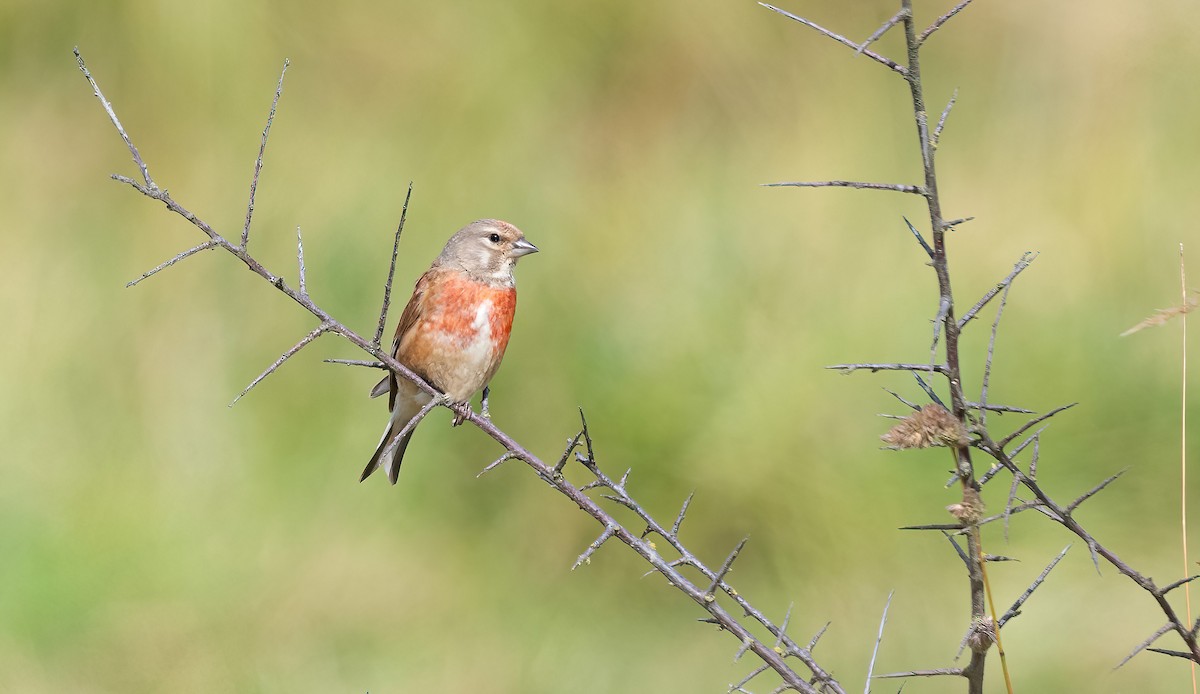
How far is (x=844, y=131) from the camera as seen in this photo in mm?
5660

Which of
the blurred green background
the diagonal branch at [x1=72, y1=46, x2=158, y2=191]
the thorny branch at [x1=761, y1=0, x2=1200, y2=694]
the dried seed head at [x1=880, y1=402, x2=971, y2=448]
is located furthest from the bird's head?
the dried seed head at [x1=880, y1=402, x2=971, y2=448]

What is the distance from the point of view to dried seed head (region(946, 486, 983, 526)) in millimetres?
1710

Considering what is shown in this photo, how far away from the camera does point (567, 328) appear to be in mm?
5371

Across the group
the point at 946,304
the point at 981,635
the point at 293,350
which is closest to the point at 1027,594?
the point at 981,635

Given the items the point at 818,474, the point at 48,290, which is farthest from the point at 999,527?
the point at 48,290

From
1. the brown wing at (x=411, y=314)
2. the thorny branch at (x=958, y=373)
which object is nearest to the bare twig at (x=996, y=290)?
the thorny branch at (x=958, y=373)

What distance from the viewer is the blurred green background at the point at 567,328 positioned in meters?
4.87

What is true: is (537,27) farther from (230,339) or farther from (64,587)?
(64,587)

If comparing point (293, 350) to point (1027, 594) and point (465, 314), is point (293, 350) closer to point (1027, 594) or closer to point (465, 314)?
point (1027, 594)

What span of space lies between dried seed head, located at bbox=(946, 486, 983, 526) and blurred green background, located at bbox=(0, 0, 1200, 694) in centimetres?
286

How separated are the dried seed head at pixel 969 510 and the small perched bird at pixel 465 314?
209cm

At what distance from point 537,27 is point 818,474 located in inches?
89.9

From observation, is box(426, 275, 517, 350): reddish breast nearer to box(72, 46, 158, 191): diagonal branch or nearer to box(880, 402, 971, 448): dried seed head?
box(72, 46, 158, 191): diagonal branch

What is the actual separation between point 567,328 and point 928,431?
12.3 ft
